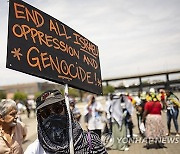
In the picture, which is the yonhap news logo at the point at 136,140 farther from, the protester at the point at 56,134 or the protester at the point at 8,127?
the protester at the point at 56,134

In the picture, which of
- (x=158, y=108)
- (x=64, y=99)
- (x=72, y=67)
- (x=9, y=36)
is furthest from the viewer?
(x=158, y=108)

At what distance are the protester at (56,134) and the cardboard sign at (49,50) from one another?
0.70 ft

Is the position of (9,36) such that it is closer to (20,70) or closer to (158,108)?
(20,70)

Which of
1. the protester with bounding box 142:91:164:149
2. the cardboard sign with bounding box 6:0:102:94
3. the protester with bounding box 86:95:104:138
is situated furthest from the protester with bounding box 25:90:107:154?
the protester with bounding box 142:91:164:149

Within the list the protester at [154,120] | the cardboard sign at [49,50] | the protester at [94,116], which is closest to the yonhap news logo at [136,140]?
the protester at [154,120]

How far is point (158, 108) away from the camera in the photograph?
25.7 ft

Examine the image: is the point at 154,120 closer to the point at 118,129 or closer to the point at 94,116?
the point at 118,129

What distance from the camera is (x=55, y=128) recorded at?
2.11m

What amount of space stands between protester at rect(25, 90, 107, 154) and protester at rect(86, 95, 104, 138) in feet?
16.8

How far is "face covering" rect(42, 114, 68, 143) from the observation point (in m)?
2.09

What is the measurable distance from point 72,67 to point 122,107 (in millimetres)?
6637

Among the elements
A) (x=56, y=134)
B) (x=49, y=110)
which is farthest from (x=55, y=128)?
(x=49, y=110)

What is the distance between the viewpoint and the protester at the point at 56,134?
209cm

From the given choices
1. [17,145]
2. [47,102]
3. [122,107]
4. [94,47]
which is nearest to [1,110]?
[17,145]
